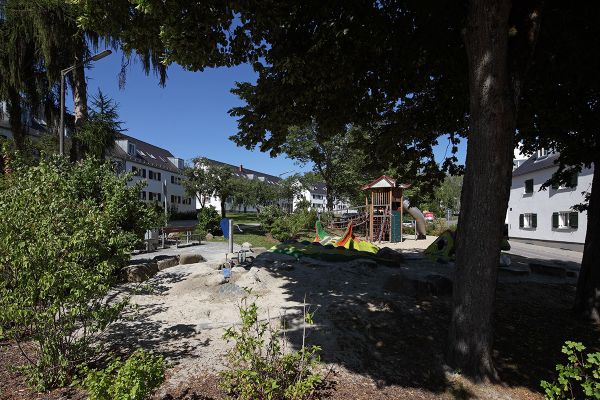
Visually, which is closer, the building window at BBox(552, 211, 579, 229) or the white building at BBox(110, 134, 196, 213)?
the building window at BBox(552, 211, 579, 229)

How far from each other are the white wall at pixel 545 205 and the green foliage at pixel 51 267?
28006 mm

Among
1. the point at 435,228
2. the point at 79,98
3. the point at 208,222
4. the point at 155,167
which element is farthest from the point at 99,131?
the point at 155,167

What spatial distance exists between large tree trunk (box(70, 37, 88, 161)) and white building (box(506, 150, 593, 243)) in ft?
86.6

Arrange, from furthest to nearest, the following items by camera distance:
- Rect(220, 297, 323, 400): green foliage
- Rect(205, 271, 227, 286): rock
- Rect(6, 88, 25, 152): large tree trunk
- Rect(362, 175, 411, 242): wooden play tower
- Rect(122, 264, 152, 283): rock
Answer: Rect(362, 175, 411, 242): wooden play tower, Rect(6, 88, 25, 152): large tree trunk, Rect(122, 264, 152, 283): rock, Rect(205, 271, 227, 286): rock, Rect(220, 297, 323, 400): green foliage

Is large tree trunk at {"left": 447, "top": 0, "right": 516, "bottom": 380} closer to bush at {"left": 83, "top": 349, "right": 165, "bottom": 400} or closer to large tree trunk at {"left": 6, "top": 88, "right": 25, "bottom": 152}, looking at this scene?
bush at {"left": 83, "top": 349, "right": 165, "bottom": 400}

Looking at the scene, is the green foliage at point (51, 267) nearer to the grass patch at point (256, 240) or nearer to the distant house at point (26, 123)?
the distant house at point (26, 123)

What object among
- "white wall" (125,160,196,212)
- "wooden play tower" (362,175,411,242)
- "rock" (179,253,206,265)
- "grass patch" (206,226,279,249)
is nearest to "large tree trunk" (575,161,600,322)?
"rock" (179,253,206,265)

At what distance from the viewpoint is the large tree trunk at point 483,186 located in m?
4.04

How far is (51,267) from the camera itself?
12.0 feet

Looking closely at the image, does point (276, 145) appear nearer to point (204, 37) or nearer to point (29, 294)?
point (204, 37)

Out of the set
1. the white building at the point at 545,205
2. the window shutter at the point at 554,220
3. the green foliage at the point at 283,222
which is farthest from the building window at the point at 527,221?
the green foliage at the point at 283,222

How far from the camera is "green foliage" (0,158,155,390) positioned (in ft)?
11.6

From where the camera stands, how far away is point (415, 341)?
212 inches

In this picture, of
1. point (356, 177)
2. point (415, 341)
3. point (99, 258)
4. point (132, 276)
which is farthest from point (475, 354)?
point (356, 177)
